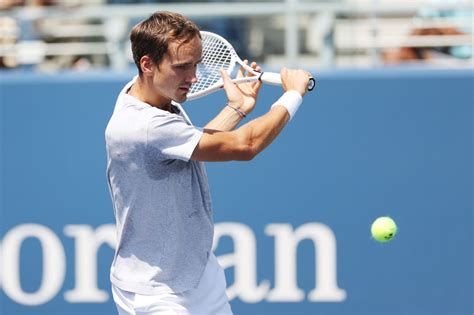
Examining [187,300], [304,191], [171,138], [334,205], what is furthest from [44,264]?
[171,138]

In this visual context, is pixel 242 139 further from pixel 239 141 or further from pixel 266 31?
pixel 266 31

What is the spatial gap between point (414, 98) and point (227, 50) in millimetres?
1787

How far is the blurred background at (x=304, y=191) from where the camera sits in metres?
5.66

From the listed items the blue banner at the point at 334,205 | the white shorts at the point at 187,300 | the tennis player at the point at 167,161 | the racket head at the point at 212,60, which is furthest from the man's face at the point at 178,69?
the blue banner at the point at 334,205

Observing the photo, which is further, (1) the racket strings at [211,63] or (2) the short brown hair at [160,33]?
(1) the racket strings at [211,63]

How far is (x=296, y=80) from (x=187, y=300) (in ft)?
2.78

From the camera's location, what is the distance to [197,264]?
3379mm

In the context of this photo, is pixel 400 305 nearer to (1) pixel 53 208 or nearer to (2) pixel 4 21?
(1) pixel 53 208

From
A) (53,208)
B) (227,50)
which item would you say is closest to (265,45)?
(53,208)

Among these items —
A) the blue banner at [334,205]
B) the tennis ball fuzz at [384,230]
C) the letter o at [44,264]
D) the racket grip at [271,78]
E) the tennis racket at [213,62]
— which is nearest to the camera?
the racket grip at [271,78]

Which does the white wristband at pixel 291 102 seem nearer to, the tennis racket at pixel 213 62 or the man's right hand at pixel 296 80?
the man's right hand at pixel 296 80

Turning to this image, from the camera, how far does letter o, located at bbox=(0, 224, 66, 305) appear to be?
5.86 metres

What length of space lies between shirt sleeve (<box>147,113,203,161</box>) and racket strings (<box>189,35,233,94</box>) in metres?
0.62

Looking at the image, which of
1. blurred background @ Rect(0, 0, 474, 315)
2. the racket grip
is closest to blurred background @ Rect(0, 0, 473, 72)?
blurred background @ Rect(0, 0, 474, 315)
